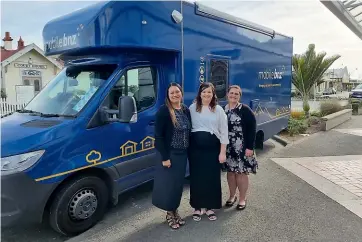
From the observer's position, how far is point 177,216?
3963 mm

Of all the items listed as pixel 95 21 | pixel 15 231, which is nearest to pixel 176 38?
pixel 95 21

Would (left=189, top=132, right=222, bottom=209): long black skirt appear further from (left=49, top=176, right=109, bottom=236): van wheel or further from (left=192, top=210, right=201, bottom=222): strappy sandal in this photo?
(left=49, top=176, right=109, bottom=236): van wheel

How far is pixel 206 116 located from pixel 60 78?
89.5 inches

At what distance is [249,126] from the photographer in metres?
4.15

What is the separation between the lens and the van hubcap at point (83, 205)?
3.66 m

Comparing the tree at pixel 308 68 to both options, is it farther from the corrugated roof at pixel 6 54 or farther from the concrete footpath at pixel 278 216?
the corrugated roof at pixel 6 54

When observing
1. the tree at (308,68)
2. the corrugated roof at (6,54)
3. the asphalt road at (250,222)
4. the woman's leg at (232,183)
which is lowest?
the asphalt road at (250,222)

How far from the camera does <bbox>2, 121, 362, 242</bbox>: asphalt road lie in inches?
146

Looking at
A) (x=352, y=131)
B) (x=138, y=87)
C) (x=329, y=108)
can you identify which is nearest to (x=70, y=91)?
A: (x=138, y=87)

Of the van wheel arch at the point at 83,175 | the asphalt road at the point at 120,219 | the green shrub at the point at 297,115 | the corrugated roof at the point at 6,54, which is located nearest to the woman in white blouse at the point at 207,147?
the asphalt road at the point at 120,219

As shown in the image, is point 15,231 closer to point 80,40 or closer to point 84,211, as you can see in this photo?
point 84,211

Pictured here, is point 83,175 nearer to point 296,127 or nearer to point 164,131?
point 164,131

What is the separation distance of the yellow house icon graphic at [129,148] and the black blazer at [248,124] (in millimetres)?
1504

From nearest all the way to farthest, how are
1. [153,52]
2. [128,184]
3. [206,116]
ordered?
[206,116] → [128,184] → [153,52]
